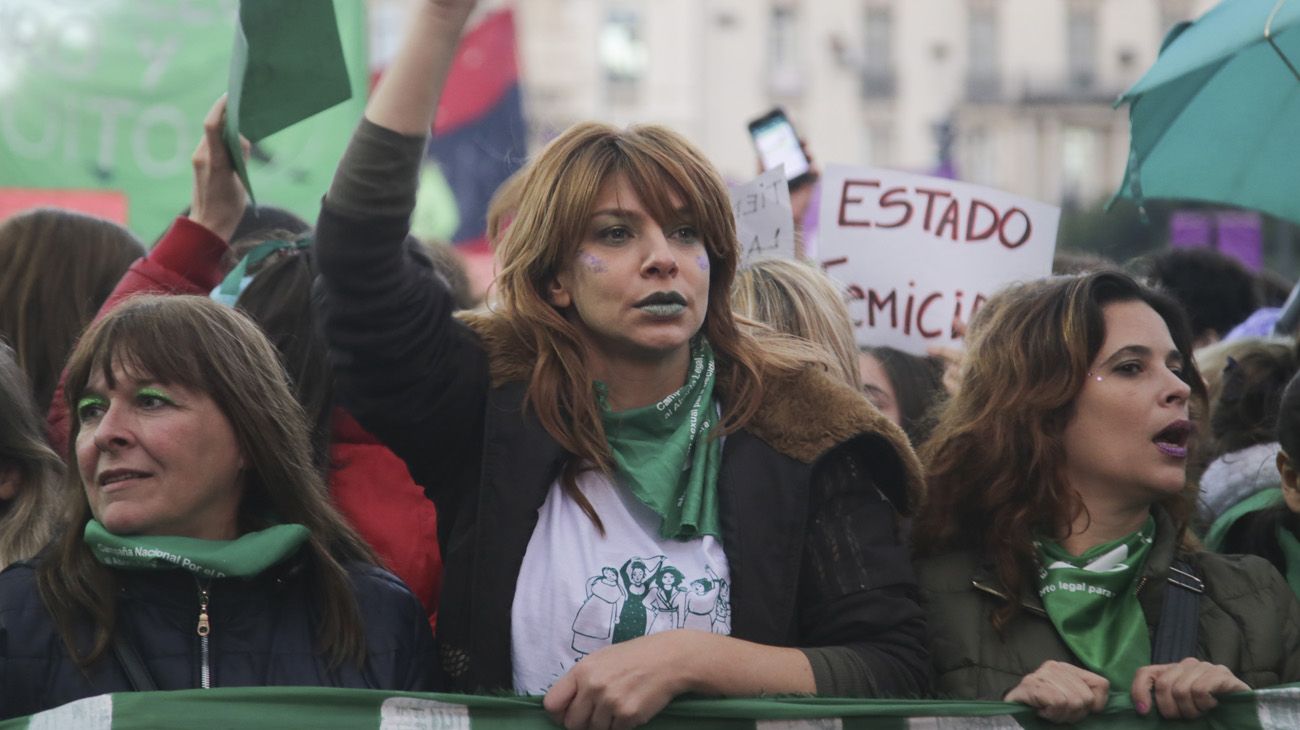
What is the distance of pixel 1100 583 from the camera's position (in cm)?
332

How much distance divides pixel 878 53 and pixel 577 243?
186 ft

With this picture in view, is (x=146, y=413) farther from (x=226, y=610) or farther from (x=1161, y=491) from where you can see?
(x=1161, y=491)

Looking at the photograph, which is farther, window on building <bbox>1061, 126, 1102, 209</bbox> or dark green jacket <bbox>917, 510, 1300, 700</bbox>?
window on building <bbox>1061, 126, 1102, 209</bbox>

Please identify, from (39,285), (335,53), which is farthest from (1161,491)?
(39,285)

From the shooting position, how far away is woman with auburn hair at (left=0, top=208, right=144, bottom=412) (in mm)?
3971

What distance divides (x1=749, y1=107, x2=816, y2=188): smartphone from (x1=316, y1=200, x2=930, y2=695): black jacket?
2222 millimetres

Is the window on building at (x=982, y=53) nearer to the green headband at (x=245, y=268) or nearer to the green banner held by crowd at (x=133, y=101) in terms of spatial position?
the green banner held by crowd at (x=133, y=101)

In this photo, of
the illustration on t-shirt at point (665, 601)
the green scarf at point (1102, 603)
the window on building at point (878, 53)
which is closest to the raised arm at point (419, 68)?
the illustration on t-shirt at point (665, 601)

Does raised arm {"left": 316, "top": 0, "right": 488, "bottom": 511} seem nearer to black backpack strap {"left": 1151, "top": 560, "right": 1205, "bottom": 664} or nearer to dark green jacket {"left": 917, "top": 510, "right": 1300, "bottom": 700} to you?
dark green jacket {"left": 917, "top": 510, "right": 1300, "bottom": 700}

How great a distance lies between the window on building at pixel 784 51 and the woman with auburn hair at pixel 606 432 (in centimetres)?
5240

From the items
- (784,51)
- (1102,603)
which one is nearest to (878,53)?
(784,51)

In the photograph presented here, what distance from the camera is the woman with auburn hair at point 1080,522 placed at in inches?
127

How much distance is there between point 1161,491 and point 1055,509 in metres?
0.18

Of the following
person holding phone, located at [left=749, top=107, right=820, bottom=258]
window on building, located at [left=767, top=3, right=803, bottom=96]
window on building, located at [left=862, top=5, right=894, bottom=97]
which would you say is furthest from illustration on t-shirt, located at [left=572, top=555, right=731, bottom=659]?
window on building, located at [left=862, top=5, right=894, bottom=97]
